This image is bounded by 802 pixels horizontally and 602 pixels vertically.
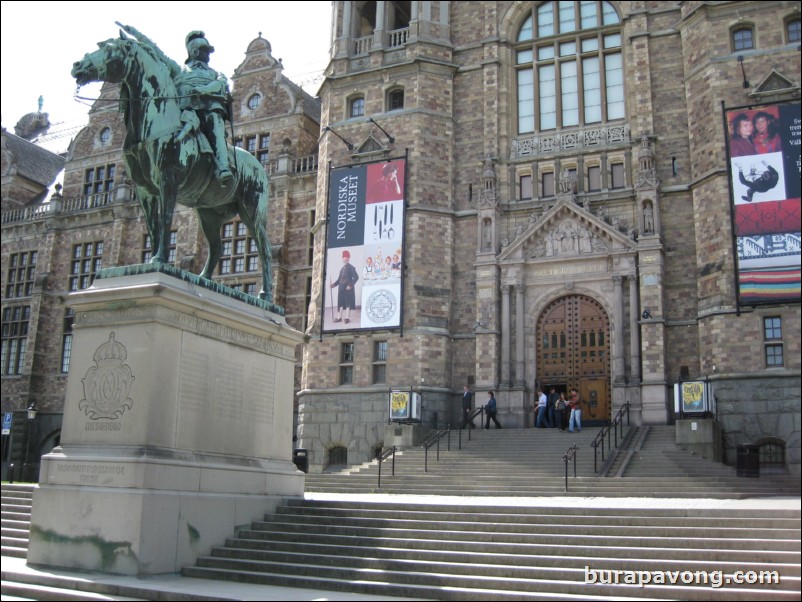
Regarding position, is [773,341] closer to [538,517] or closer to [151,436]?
[538,517]

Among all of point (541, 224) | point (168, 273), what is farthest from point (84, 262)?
point (168, 273)

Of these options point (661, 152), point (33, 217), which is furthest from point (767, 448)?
point (33, 217)

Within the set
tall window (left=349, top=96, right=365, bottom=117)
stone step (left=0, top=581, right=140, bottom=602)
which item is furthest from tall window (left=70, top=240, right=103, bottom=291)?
stone step (left=0, top=581, right=140, bottom=602)

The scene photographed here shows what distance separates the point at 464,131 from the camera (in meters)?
29.1

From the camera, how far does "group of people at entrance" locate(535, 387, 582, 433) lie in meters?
23.3

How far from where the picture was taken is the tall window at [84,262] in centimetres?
3869

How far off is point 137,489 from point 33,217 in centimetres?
3537

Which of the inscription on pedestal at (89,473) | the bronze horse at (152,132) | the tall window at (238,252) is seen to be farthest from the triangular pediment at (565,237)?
the inscription on pedestal at (89,473)

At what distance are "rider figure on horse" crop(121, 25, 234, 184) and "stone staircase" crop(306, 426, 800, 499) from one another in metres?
10.0

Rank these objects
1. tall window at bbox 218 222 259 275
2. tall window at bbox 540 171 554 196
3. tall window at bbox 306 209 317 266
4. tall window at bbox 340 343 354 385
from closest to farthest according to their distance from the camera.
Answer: tall window at bbox 540 171 554 196, tall window at bbox 340 343 354 385, tall window at bbox 306 209 317 266, tall window at bbox 218 222 259 275

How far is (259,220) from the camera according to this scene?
45.9ft

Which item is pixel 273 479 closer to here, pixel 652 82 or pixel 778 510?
pixel 778 510

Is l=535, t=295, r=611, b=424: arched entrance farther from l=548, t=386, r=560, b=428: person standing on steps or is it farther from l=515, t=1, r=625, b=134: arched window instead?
l=515, t=1, r=625, b=134: arched window

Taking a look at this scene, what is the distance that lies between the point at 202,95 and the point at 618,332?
54.6 feet
